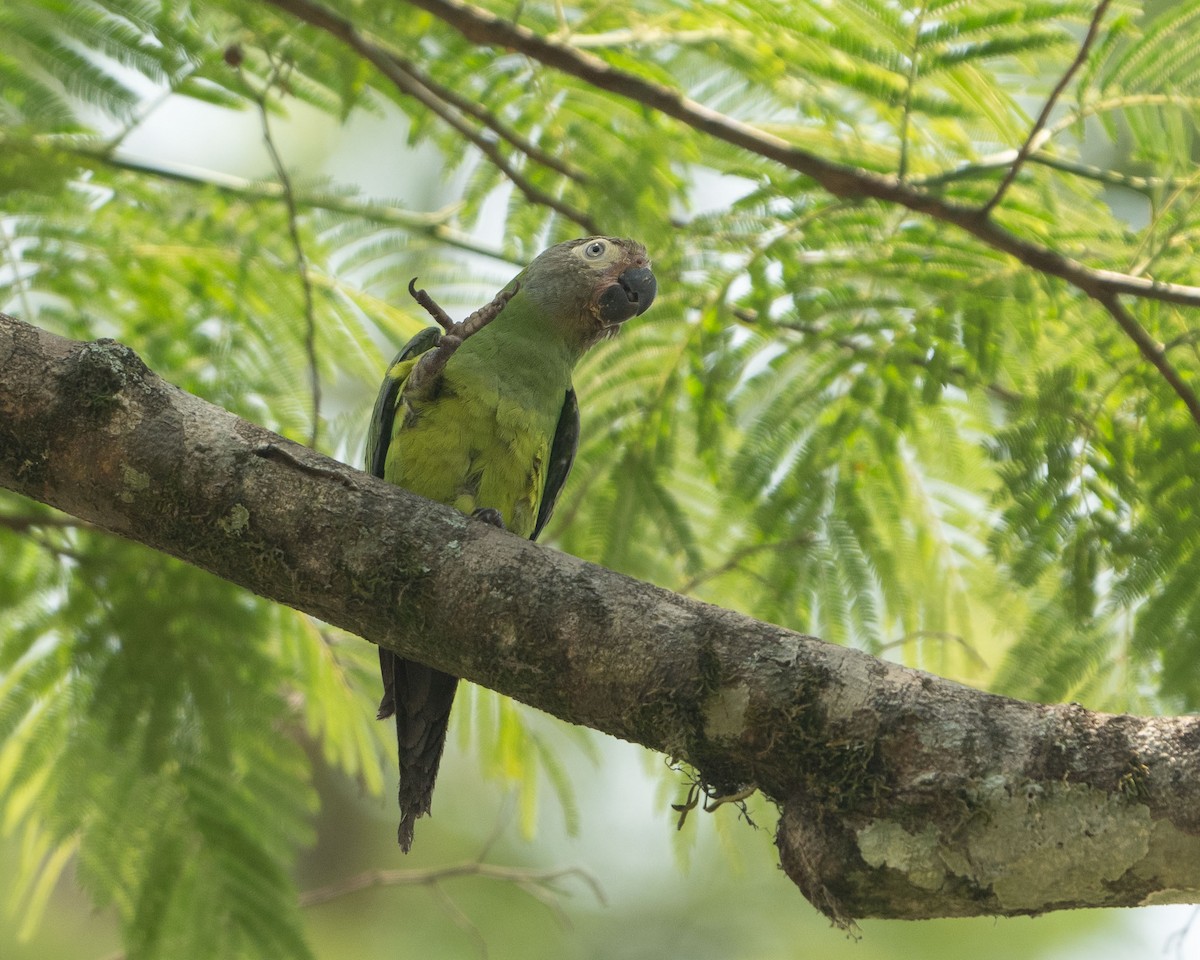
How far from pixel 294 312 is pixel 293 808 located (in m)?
2.17

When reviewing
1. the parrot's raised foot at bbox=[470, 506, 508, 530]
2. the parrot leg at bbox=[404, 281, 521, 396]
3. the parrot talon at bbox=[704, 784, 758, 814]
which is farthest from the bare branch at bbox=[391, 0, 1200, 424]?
the parrot talon at bbox=[704, 784, 758, 814]

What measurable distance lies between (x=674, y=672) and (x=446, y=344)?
177 cm

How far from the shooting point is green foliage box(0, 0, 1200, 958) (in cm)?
398

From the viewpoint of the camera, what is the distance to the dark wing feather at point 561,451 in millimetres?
4770

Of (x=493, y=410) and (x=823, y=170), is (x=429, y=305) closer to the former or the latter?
(x=493, y=410)

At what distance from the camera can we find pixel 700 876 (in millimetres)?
9281

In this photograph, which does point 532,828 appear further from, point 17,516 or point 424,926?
point 424,926

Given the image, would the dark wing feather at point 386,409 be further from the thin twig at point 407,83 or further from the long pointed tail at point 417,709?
the long pointed tail at point 417,709

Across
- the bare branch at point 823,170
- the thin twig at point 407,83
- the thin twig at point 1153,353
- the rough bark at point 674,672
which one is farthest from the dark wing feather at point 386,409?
the thin twig at point 1153,353

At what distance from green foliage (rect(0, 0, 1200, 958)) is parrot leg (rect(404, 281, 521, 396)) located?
568 millimetres

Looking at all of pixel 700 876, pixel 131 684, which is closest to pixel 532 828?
pixel 131 684

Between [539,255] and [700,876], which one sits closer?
[539,255]

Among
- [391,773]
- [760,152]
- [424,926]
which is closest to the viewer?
[760,152]

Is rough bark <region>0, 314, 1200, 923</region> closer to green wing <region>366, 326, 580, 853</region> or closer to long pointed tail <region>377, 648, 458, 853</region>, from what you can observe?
green wing <region>366, 326, 580, 853</region>
